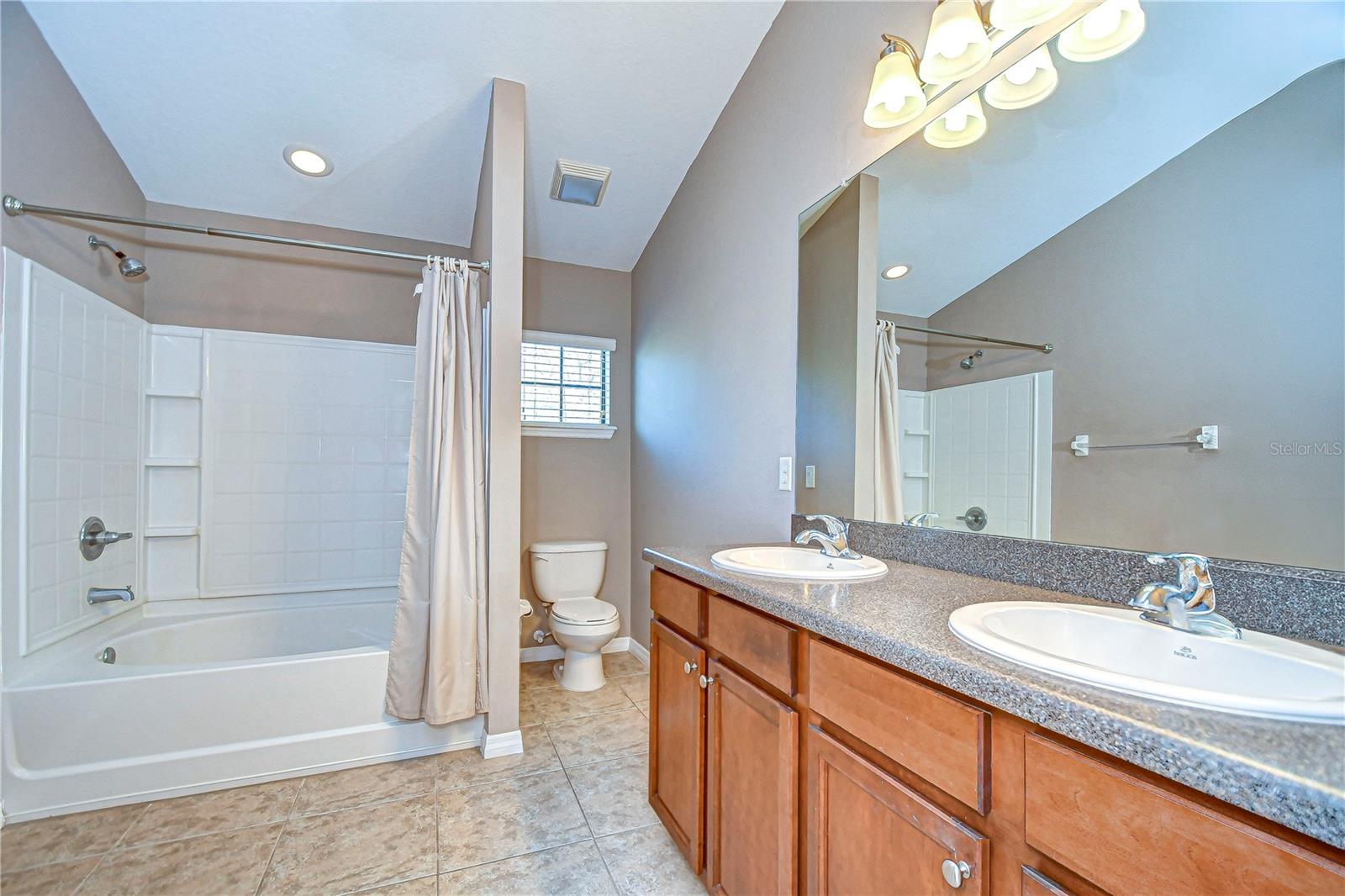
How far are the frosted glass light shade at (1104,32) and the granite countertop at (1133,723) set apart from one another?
40.1 inches

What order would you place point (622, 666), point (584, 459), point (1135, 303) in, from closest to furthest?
1. point (1135, 303)
2. point (622, 666)
3. point (584, 459)

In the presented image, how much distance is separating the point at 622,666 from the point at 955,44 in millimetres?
3093

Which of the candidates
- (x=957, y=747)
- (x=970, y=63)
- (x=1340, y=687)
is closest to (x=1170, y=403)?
(x=1340, y=687)

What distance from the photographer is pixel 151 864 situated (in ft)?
5.22

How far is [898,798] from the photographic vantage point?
810 millimetres

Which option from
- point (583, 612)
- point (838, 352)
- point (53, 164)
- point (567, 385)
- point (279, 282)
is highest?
point (53, 164)

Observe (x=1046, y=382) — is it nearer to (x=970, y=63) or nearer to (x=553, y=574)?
(x=970, y=63)

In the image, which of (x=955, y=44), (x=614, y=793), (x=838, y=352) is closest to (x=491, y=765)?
(x=614, y=793)

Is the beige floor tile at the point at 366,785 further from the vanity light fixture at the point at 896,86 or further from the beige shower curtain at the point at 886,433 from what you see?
the vanity light fixture at the point at 896,86

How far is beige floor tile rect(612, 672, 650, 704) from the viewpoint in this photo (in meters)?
2.80

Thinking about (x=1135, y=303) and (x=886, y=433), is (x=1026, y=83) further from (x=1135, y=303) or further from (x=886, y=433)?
(x=886, y=433)

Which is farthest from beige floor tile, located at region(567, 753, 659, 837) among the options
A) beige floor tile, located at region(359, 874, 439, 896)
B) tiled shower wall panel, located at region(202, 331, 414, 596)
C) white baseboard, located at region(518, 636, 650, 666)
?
tiled shower wall panel, located at region(202, 331, 414, 596)

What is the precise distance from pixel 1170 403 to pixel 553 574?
110 inches

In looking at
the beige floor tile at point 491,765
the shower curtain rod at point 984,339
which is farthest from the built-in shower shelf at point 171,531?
the shower curtain rod at point 984,339
